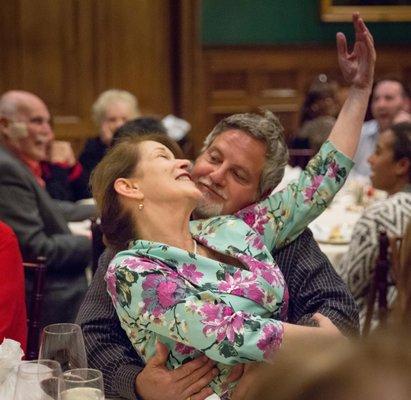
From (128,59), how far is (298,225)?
5821 mm

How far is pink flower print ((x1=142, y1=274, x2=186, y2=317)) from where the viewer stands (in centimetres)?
177

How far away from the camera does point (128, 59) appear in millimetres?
7832

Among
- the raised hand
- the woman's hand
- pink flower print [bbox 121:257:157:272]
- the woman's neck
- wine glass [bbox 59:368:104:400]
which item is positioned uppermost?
the raised hand

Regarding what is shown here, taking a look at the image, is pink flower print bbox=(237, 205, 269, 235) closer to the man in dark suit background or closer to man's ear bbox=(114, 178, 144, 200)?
man's ear bbox=(114, 178, 144, 200)

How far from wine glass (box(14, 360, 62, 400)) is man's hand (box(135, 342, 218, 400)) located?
311 millimetres

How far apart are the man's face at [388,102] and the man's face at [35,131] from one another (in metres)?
2.94

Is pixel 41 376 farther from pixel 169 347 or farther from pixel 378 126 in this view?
pixel 378 126

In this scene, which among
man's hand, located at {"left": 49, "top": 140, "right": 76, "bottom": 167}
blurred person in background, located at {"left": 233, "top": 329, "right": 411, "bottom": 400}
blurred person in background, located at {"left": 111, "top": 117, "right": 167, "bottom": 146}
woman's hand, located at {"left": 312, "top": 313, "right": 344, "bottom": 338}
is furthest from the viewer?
man's hand, located at {"left": 49, "top": 140, "right": 76, "bottom": 167}

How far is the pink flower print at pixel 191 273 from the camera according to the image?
189cm

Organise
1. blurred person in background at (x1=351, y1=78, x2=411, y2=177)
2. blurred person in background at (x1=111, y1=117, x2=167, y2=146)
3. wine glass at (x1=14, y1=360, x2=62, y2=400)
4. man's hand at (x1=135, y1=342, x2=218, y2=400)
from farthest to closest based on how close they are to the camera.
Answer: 1. blurred person in background at (x1=351, y1=78, x2=411, y2=177)
2. blurred person in background at (x1=111, y1=117, x2=167, y2=146)
3. man's hand at (x1=135, y1=342, x2=218, y2=400)
4. wine glass at (x1=14, y1=360, x2=62, y2=400)

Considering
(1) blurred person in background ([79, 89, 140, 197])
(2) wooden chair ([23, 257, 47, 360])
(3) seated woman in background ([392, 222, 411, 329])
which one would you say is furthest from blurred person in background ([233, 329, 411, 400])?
(1) blurred person in background ([79, 89, 140, 197])

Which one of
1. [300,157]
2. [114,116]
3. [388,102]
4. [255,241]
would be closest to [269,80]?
[388,102]

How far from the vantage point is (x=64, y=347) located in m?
1.68

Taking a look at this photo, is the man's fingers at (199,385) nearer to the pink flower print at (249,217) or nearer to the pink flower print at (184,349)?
the pink flower print at (184,349)
